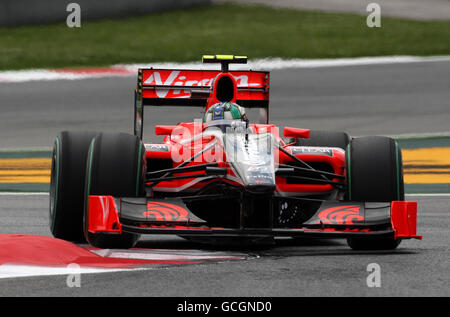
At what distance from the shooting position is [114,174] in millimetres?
7352

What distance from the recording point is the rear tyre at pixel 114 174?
729 cm

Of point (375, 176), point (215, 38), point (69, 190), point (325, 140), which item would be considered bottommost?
point (69, 190)

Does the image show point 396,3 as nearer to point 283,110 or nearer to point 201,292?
point 283,110

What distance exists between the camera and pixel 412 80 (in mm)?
19688

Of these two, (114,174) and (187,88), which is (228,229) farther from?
(187,88)

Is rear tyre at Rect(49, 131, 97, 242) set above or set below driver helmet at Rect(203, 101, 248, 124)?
below

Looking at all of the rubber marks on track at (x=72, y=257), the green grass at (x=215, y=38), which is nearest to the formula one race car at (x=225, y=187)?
the rubber marks on track at (x=72, y=257)

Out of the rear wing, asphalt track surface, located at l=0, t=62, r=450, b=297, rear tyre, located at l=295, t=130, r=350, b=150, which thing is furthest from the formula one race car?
rear tyre, located at l=295, t=130, r=350, b=150

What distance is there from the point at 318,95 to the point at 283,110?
123cm

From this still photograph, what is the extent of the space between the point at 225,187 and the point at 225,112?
3.99 feet

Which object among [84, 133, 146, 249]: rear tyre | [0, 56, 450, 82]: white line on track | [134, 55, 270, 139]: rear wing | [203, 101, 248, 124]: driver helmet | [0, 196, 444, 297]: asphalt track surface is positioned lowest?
[0, 196, 444, 297]: asphalt track surface

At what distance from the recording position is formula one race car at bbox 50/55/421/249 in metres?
7.09

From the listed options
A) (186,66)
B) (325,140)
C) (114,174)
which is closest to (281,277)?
(114,174)

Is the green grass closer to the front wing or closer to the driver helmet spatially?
the driver helmet
